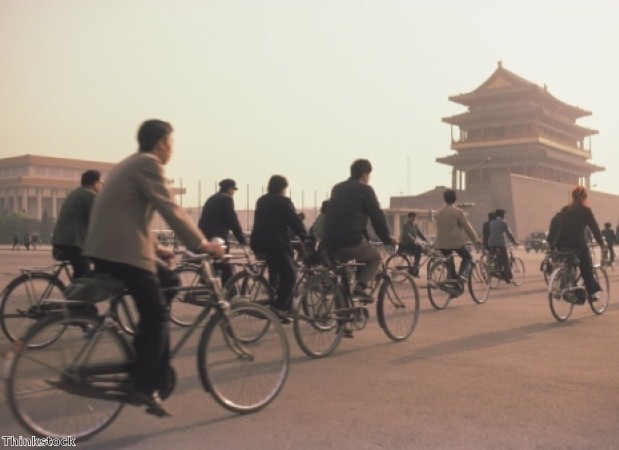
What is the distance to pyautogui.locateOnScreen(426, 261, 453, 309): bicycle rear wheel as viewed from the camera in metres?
9.55

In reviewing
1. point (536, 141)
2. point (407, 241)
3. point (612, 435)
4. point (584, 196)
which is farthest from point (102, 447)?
point (536, 141)

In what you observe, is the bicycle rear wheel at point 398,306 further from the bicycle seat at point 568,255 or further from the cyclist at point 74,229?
the cyclist at point 74,229

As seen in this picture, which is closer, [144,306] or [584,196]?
[144,306]

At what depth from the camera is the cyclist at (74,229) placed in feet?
21.4

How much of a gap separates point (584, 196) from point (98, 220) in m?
6.39

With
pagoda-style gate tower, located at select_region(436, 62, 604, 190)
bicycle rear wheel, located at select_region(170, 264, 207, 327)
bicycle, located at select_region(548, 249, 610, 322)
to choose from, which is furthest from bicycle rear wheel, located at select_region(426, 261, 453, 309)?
pagoda-style gate tower, located at select_region(436, 62, 604, 190)

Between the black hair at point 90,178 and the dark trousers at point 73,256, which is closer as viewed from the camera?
the dark trousers at point 73,256

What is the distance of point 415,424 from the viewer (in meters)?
3.87

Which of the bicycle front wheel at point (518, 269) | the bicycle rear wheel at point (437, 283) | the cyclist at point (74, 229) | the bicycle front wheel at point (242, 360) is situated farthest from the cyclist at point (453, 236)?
the bicycle front wheel at point (242, 360)

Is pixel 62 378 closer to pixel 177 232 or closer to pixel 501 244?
pixel 177 232

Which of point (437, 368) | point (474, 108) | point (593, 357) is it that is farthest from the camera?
point (474, 108)

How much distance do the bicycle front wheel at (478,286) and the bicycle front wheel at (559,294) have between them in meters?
1.84

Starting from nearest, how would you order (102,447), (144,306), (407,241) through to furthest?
(102,447), (144,306), (407,241)

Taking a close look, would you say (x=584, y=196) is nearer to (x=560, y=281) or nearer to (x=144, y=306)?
(x=560, y=281)
